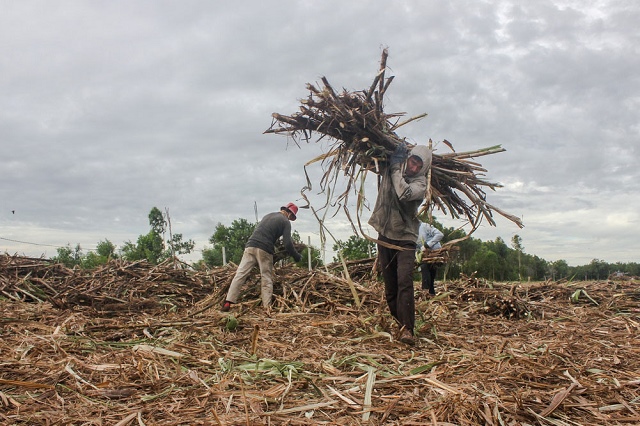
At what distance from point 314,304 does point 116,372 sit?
3.35 m

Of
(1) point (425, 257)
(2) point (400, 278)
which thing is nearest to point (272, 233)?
(1) point (425, 257)

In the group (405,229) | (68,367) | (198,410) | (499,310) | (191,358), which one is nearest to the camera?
Answer: (198,410)

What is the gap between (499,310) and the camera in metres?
6.36

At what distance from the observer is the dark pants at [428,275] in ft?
26.8

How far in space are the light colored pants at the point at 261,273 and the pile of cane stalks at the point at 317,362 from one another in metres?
0.19

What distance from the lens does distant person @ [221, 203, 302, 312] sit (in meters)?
6.87

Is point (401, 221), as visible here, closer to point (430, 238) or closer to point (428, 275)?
point (428, 275)

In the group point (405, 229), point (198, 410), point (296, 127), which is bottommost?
point (198, 410)

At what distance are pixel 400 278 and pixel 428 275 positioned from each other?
3.91 m

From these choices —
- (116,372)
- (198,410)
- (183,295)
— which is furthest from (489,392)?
(183,295)

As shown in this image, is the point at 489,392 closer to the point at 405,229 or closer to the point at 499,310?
the point at 405,229

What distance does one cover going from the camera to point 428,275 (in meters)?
8.37

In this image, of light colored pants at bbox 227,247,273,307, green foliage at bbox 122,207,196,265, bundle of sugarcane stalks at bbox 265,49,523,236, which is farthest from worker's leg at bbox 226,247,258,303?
green foliage at bbox 122,207,196,265

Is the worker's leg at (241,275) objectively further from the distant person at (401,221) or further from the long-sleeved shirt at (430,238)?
the long-sleeved shirt at (430,238)
